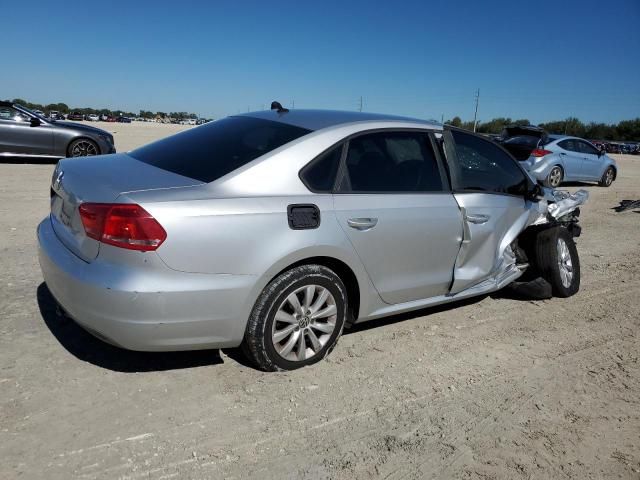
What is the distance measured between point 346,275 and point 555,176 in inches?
482

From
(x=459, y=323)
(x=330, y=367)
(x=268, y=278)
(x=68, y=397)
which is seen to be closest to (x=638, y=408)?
(x=459, y=323)

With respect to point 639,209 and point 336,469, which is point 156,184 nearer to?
point 336,469

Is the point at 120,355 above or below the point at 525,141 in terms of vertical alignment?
below

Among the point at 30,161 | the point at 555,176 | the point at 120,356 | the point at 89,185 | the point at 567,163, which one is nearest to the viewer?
the point at 89,185

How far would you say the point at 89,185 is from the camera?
124 inches

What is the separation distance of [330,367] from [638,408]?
1.90 meters

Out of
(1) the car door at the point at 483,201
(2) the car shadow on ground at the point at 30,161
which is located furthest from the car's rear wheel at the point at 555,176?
(2) the car shadow on ground at the point at 30,161

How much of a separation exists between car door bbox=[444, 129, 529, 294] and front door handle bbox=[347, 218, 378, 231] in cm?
95

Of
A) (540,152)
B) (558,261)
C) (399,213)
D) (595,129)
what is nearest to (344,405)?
(399,213)

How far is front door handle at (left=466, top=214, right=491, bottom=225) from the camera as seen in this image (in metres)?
4.30

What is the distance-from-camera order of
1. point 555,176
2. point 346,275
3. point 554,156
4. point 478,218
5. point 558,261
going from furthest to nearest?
point 555,176, point 554,156, point 558,261, point 478,218, point 346,275

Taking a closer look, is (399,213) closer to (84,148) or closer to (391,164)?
(391,164)

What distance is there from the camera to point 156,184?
3.10 meters

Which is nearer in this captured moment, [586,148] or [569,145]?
[569,145]
